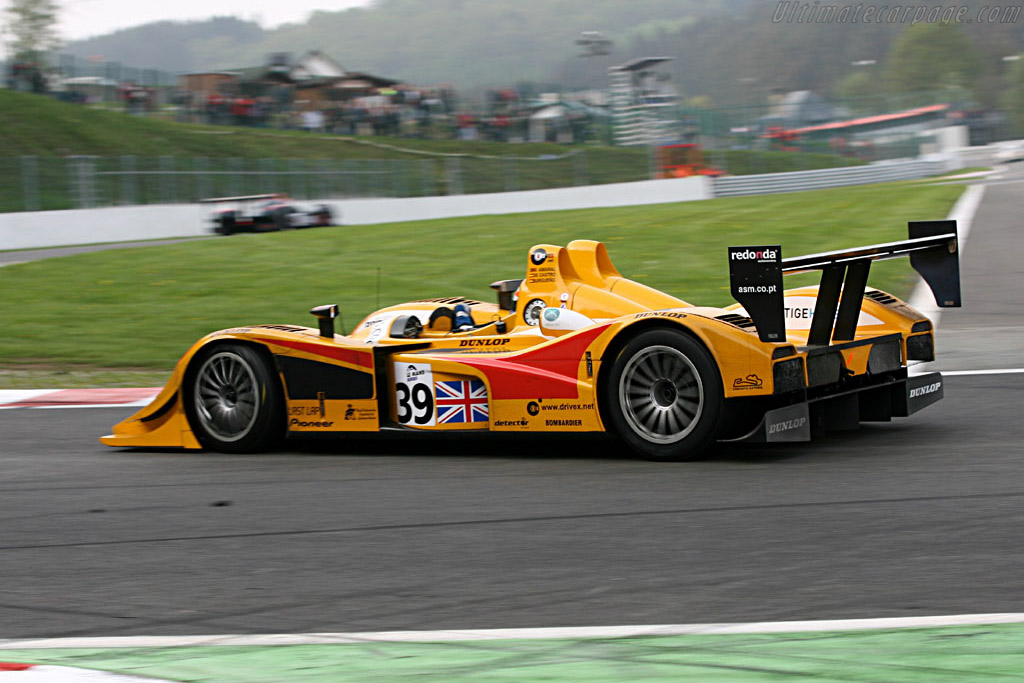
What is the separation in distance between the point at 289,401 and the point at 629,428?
2243mm

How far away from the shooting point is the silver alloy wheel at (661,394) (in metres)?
6.45

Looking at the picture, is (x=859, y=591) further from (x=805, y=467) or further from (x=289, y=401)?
(x=289, y=401)

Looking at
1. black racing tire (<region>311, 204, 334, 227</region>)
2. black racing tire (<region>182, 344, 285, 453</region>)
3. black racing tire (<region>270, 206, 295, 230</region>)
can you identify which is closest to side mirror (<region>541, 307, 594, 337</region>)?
black racing tire (<region>182, 344, 285, 453</region>)

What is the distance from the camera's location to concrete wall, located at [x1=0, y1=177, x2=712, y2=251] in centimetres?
3231

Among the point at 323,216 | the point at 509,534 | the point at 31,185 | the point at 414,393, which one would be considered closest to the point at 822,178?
the point at 323,216

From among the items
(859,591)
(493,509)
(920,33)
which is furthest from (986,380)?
(920,33)

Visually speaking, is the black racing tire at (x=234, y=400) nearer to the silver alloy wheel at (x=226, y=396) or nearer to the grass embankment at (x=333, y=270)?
the silver alloy wheel at (x=226, y=396)

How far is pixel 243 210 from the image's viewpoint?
33438mm

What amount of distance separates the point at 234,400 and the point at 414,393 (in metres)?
1.27

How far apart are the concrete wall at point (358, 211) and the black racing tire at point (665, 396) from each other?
28.3 m

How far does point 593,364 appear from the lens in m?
6.72

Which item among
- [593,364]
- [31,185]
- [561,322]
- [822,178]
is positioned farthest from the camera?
[822,178]

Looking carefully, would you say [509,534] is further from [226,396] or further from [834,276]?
[226,396]

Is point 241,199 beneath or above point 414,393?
above
